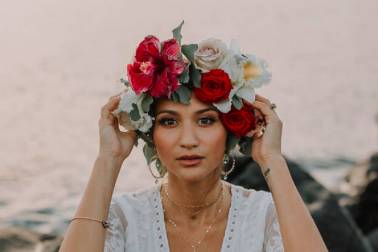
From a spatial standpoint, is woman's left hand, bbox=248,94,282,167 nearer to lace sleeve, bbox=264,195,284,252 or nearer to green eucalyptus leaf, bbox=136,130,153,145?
lace sleeve, bbox=264,195,284,252

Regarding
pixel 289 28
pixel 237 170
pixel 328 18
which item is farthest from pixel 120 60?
→ pixel 237 170

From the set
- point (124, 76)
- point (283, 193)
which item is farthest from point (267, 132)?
point (124, 76)

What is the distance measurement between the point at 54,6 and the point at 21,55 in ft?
9.52

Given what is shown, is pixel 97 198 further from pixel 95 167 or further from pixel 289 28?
pixel 289 28

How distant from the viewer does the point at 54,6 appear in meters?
18.8

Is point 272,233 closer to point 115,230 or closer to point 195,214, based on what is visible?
point 195,214

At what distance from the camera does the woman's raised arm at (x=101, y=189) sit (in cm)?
448

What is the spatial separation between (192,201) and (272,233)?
17.0 inches

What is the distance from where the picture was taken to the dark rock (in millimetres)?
7030

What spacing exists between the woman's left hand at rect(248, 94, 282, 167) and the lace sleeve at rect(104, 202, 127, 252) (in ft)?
2.50

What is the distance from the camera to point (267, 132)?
4660 mm

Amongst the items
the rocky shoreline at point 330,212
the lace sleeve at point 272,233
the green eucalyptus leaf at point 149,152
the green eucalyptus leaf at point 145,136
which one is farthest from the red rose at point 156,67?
the rocky shoreline at point 330,212

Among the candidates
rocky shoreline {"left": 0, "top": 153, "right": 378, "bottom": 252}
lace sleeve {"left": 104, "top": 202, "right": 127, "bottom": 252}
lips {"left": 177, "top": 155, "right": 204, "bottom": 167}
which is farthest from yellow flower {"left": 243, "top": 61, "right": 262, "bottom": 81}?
rocky shoreline {"left": 0, "top": 153, "right": 378, "bottom": 252}

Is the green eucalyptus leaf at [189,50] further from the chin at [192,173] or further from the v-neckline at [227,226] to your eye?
the v-neckline at [227,226]
